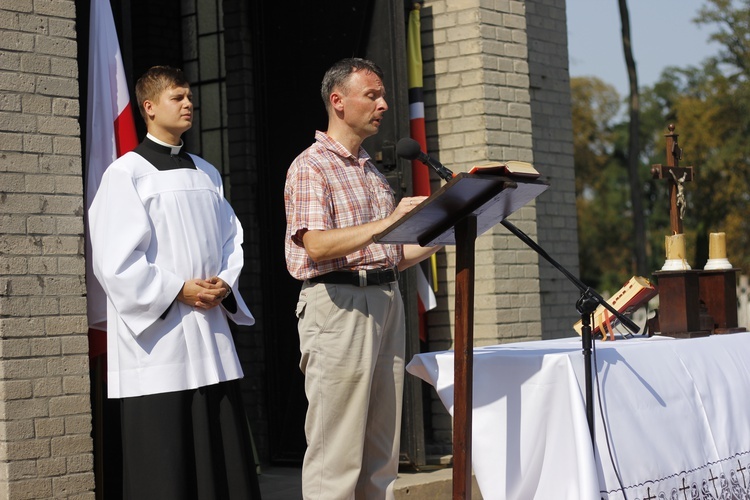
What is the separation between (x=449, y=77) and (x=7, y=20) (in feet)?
11.0

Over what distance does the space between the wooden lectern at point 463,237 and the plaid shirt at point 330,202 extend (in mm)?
497

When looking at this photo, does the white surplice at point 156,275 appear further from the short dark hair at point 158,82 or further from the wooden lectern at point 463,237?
the wooden lectern at point 463,237

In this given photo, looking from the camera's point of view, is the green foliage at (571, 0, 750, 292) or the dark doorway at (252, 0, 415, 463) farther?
the green foliage at (571, 0, 750, 292)

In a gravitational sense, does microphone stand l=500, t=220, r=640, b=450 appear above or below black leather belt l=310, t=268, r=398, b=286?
below

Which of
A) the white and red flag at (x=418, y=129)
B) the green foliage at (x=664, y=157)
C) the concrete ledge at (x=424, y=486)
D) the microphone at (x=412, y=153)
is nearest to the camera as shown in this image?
the microphone at (x=412, y=153)

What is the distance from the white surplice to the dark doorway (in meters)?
2.83

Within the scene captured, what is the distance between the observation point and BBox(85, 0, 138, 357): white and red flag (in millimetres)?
5746

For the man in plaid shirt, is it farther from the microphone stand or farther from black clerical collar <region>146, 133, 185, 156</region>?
black clerical collar <region>146, 133, 185, 156</region>

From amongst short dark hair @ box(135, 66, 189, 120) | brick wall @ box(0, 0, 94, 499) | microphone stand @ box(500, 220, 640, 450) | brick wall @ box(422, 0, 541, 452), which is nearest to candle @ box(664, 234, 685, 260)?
microphone stand @ box(500, 220, 640, 450)

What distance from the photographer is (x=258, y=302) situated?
8188 millimetres

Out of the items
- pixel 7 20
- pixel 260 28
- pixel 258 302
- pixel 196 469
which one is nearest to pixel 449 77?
pixel 260 28

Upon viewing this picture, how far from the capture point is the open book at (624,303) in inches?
204

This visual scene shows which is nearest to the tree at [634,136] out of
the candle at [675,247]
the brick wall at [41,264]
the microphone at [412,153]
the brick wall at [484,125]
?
the brick wall at [484,125]

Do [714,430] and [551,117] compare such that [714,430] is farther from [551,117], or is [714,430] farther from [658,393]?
[551,117]
